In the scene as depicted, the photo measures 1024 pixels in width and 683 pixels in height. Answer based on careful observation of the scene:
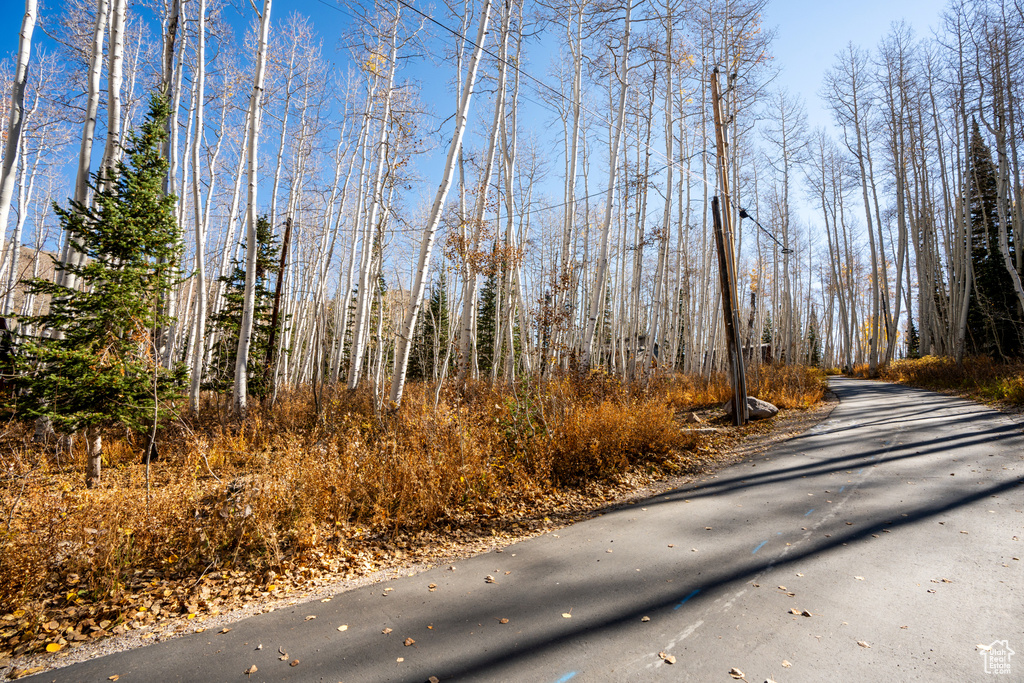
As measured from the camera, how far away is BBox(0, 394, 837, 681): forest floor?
9.65 ft

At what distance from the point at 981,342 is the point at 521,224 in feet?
76.6

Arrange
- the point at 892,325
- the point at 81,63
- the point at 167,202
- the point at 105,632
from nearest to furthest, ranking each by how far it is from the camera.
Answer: the point at 105,632
the point at 167,202
the point at 81,63
the point at 892,325

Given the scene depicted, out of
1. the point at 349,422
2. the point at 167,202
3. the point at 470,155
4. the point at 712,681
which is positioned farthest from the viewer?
the point at 470,155

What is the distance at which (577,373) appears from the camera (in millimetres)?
8969

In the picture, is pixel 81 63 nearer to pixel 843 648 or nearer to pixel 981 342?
pixel 843 648

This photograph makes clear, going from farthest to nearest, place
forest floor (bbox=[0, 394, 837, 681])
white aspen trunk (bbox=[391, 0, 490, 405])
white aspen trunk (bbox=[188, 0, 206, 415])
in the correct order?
white aspen trunk (bbox=[188, 0, 206, 415]) < white aspen trunk (bbox=[391, 0, 490, 405]) < forest floor (bbox=[0, 394, 837, 681])

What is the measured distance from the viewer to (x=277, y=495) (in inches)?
167

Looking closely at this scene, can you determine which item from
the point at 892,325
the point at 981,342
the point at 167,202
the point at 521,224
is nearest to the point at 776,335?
the point at 892,325

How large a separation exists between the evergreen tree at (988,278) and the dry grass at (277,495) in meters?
18.6

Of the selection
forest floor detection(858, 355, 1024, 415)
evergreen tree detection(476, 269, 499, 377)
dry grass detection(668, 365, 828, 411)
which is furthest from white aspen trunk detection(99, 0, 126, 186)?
forest floor detection(858, 355, 1024, 415)

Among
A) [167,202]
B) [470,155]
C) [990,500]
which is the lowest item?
[990,500]

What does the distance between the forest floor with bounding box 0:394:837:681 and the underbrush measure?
10815 millimetres

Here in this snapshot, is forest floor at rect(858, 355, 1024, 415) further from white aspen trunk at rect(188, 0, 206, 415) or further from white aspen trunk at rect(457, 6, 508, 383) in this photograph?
white aspen trunk at rect(188, 0, 206, 415)

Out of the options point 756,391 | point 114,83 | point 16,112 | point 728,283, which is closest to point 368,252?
point 114,83
